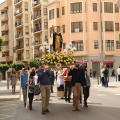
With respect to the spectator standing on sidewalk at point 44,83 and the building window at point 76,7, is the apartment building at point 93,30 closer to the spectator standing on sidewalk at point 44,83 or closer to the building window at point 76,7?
the building window at point 76,7

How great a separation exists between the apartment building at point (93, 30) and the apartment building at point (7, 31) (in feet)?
86.4

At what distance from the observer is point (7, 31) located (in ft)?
289

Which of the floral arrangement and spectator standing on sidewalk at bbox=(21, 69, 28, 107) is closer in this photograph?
spectator standing on sidewalk at bbox=(21, 69, 28, 107)

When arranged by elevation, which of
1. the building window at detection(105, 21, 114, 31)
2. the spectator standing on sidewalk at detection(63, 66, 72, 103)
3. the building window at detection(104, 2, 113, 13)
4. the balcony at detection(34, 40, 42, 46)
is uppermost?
the building window at detection(104, 2, 113, 13)

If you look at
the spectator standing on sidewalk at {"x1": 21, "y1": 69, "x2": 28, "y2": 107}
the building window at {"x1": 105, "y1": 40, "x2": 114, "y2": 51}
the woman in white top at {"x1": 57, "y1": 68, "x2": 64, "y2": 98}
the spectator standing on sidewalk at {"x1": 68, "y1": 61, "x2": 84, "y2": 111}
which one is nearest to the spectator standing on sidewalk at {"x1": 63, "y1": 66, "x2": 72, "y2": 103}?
the woman in white top at {"x1": 57, "y1": 68, "x2": 64, "y2": 98}

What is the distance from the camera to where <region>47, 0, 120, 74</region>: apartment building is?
61.5 m

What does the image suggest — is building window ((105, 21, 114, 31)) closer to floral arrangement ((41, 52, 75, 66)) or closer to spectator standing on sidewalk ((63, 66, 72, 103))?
floral arrangement ((41, 52, 75, 66))

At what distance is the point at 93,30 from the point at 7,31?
3149cm

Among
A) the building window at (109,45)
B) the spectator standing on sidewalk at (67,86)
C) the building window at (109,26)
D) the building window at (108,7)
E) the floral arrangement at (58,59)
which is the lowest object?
the spectator standing on sidewalk at (67,86)

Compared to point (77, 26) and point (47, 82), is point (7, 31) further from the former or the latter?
point (47, 82)

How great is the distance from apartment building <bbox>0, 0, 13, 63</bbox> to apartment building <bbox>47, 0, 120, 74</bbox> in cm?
2634

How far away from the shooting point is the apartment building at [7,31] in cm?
8631

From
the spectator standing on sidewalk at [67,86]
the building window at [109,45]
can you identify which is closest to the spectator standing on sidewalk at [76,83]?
the spectator standing on sidewalk at [67,86]

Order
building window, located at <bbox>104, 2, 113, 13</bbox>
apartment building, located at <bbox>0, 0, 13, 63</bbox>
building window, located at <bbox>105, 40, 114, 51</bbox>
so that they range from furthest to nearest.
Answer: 1. apartment building, located at <bbox>0, 0, 13, 63</bbox>
2. building window, located at <bbox>104, 2, 113, 13</bbox>
3. building window, located at <bbox>105, 40, 114, 51</bbox>
